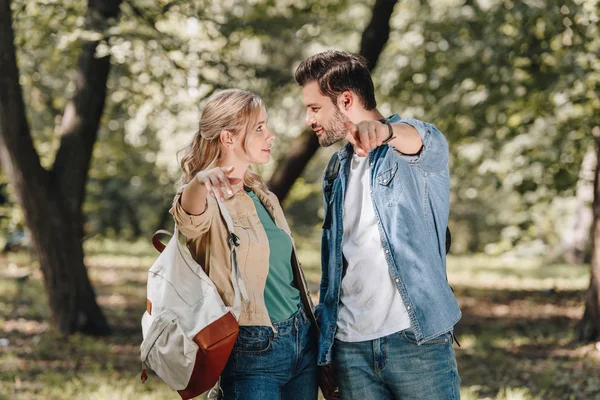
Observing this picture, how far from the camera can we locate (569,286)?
515 inches

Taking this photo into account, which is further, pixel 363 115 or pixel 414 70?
pixel 414 70

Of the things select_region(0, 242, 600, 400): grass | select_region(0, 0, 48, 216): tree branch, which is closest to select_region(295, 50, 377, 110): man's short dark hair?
select_region(0, 242, 600, 400): grass

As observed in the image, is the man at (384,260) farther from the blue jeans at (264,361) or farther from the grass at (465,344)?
the grass at (465,344)

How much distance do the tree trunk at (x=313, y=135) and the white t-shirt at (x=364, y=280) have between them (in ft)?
16.7

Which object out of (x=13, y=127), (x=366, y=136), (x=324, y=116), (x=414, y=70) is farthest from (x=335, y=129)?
(x=414, y=70)

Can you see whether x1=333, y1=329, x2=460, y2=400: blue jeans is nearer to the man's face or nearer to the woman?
the woman

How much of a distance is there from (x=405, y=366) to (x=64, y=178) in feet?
20.7

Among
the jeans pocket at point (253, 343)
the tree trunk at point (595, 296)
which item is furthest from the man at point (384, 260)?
the tree trunk at point (595, 296)

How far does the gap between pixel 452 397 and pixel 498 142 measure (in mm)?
8014

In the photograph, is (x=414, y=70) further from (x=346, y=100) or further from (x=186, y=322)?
(x=186, y=322)

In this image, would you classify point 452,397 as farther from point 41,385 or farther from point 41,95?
point 41,95

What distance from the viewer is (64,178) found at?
27.2 ft

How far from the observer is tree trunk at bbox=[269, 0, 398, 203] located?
791 cm

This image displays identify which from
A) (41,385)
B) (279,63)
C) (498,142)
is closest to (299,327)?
(41,385)
